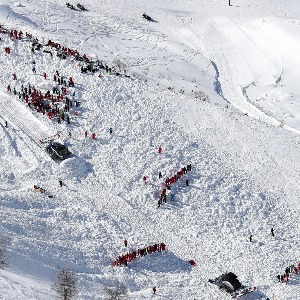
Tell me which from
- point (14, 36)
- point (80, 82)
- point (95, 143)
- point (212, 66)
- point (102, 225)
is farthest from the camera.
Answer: point (212, 66)


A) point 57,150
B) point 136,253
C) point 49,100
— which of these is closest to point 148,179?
point 57,150

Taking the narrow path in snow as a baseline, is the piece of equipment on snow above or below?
above

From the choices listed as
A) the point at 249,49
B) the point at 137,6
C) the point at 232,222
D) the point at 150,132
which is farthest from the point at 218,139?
the point at 137,6

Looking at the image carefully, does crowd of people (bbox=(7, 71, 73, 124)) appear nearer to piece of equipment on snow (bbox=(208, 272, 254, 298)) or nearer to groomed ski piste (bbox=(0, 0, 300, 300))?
groomed ski piste (bbox=(0, 0, 300, 300))

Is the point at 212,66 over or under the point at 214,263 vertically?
under

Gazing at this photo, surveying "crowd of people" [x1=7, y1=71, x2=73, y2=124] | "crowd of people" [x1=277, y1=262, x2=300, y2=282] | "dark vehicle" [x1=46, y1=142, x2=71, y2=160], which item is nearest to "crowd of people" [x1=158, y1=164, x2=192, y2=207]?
"dark vehicle" [x1=46, y1=142, x2=71, y2=160]

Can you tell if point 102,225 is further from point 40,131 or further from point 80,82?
point 80,82

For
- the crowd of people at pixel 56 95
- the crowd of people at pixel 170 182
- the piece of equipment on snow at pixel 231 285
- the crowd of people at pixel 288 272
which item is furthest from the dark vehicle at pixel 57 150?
the crowd of people at pixel 288 272

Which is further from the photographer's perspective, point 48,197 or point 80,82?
point 80,82
